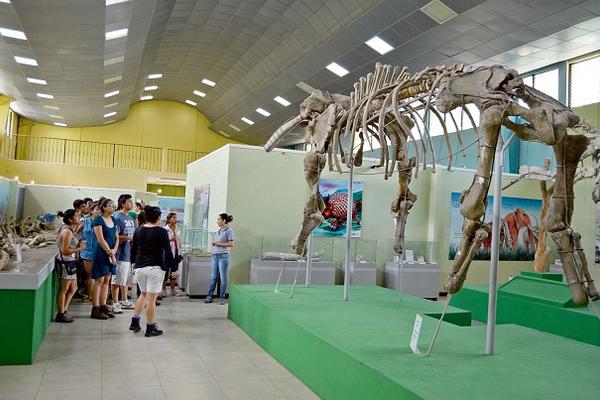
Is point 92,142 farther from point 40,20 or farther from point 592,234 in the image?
point 592,234

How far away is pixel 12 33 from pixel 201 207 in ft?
18.4

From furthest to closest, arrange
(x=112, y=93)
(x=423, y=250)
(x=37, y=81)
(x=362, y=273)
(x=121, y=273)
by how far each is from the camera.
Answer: (x=112, y=93), (x=37, y=81), (x=423, y=250), (x=362, y=273), (x=121, y=273)

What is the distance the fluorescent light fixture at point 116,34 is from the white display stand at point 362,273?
7.38m

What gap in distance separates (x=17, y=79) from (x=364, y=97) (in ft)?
41.7

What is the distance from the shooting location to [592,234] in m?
13.0

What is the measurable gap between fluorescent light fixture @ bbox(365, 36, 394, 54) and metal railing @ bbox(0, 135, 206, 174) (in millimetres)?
14593

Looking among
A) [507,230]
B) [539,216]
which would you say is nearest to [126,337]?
[507,230]

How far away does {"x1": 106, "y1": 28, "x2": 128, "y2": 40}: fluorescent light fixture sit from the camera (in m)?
11.4

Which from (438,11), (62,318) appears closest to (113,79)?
(438,11)

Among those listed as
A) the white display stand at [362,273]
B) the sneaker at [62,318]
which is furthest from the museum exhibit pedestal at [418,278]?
the sneaker at [62,318]

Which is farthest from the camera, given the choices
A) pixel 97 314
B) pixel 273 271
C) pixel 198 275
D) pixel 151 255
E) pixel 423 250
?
pixel 423 250

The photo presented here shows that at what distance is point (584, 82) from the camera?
43.0 ft

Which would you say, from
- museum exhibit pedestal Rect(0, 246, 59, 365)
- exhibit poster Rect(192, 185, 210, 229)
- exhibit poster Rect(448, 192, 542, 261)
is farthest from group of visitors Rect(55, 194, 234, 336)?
exhibit poster Rect(448, 192, 542, 261)

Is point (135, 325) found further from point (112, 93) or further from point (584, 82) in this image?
point (112, 93)
